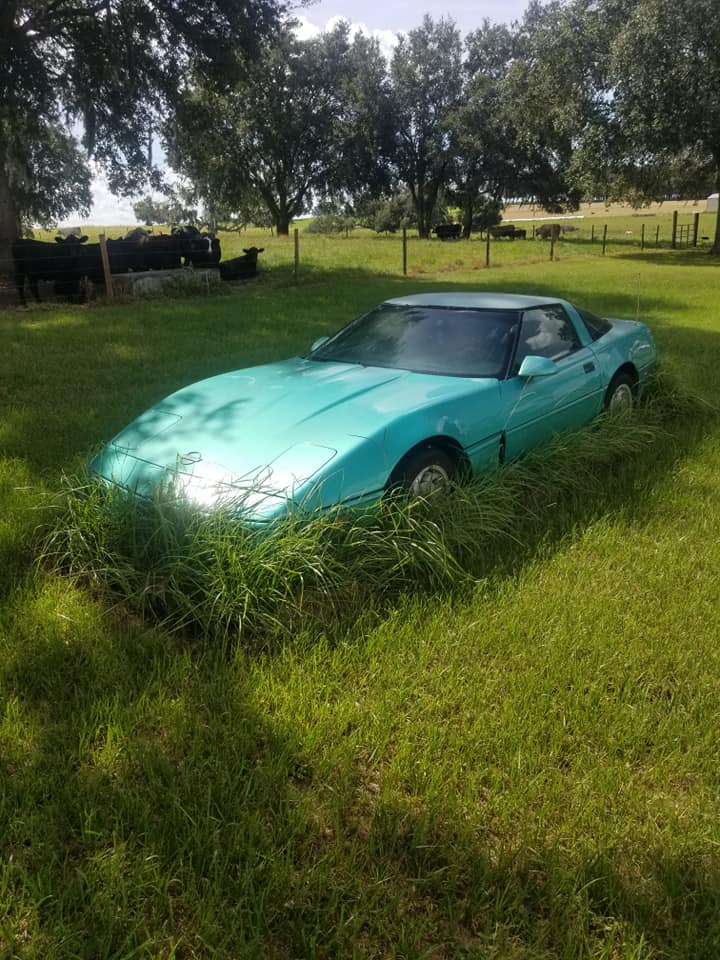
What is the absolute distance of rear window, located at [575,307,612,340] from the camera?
17.7 ft

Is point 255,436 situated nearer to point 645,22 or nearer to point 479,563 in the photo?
point 479,563

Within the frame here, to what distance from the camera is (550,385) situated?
462 cm

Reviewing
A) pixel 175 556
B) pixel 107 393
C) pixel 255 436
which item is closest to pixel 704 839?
pixel 175 556

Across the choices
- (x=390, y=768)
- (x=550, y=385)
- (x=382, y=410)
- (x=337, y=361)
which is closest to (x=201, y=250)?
(x=337, y=361)

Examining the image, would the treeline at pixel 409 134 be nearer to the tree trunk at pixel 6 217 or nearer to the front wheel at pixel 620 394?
the tree trunk at pixel 6 217

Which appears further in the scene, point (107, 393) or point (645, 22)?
point (645, 22)

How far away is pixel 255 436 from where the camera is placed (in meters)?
3.61

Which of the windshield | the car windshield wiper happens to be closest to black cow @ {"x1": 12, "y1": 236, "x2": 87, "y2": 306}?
the car windshield wiper

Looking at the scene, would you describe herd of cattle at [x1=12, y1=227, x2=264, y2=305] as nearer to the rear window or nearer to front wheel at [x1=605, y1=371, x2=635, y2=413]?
the rear window

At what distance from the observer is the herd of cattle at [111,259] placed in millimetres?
13359

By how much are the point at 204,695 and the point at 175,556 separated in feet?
2.54

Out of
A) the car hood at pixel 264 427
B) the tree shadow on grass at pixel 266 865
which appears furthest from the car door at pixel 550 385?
the tree shadow on grass at pixel 266 865

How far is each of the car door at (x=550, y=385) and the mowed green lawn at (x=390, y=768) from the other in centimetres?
77

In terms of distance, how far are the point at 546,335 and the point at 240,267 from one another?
43.3 feet
